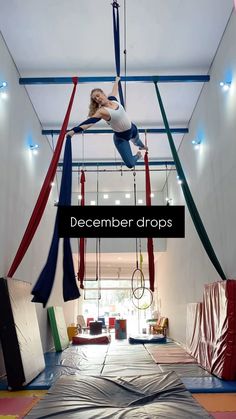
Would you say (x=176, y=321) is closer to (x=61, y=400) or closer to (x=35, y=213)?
(x=35, y=213)

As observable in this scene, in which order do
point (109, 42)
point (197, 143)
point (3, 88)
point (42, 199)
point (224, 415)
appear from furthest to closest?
1. point (197, 143)
2. point (109, 42)
3. point (3, 88)
4. point (42, 199)
5. point (224, 415)

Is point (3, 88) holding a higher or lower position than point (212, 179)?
higher

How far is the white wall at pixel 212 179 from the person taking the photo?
14.7 feet

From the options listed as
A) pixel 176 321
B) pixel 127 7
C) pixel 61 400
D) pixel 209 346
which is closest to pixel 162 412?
pixel 61 400

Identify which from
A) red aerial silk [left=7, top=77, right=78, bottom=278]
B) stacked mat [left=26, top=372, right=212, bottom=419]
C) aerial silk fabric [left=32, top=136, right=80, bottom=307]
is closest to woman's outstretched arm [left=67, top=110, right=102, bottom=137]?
aerial silk fabric [left=32, top=136, right=80, bottom=307]

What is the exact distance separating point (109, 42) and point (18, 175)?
7.14ft

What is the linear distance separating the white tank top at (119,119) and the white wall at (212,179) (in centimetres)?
136

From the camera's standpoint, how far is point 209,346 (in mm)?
4590

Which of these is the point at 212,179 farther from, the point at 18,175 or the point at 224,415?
the point at 224,415

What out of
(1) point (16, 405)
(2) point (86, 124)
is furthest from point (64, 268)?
(2) point (86, 124)

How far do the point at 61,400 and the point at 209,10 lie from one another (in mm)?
4380

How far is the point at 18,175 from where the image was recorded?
5254 mm

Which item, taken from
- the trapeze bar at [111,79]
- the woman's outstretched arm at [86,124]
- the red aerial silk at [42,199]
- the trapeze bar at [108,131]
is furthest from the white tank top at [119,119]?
the trapeze bar at [108,131]

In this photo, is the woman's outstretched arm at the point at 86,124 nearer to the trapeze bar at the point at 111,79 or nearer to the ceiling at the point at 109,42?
the ceiling at the point at 109,42
